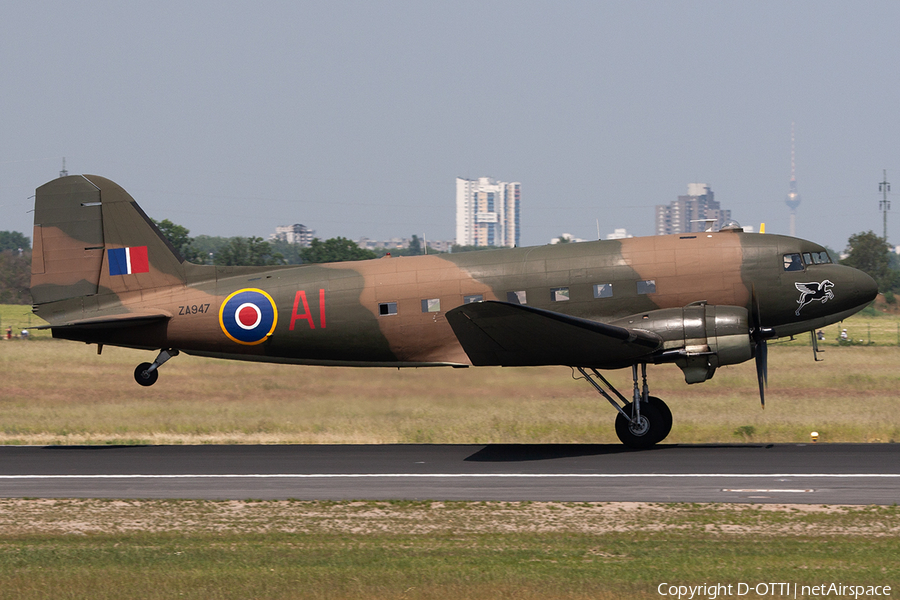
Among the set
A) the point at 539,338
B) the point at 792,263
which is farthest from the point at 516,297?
the point at 792,263

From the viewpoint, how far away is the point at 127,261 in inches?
944

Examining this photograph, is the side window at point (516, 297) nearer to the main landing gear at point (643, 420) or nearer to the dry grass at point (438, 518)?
the main landing gear at point (643, 420)

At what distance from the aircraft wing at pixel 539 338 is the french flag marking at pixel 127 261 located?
901cm

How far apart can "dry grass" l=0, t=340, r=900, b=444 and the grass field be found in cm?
805

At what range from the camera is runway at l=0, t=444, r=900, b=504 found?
16516 mm

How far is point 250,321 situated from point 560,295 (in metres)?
7.53

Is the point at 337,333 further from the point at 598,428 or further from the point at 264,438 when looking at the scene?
the point at 598,428

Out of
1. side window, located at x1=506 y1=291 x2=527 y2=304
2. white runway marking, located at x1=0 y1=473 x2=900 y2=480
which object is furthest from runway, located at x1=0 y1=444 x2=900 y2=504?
side window, located at x1=506 y1=291 x2=527 y2=304

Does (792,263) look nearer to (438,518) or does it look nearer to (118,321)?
(438,518)

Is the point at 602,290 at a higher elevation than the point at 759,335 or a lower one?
higher

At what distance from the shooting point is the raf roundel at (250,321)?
2288 cm

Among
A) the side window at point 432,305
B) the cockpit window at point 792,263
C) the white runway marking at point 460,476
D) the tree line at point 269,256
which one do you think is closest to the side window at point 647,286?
Result: the cockpit window at point 792,263

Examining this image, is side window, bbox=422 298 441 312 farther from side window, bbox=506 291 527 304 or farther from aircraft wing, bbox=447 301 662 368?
aircraft wing, bbox=447 301 662 368

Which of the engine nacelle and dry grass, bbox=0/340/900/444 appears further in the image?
dry grass, bbox=0/340/900/444
